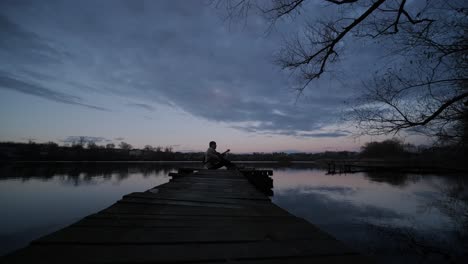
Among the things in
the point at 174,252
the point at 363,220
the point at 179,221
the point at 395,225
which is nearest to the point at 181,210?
the point at 179,221

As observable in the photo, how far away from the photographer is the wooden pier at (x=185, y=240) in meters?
1.45

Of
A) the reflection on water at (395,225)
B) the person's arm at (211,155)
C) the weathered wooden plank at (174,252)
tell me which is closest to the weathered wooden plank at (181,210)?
the weathered wooden plank at (174,252)

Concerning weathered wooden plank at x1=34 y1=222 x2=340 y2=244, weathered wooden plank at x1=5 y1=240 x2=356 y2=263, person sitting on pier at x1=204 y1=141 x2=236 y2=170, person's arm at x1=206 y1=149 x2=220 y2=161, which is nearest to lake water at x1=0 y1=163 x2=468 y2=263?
person sitting on pier at x1=204 y1=141 x2=236 y2=170

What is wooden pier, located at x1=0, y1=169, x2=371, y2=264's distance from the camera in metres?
1.45

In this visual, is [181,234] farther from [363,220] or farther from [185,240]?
[363,220]

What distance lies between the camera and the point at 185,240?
5.85 ft

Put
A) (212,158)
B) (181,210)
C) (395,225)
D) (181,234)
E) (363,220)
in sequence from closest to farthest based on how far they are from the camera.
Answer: (181,234)
(181,210)
(395,225)
(363,220)
(212,158)

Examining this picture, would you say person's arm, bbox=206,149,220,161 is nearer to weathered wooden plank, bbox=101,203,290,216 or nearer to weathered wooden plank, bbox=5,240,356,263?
weathered wooden plank, bbox=101,203,290,216

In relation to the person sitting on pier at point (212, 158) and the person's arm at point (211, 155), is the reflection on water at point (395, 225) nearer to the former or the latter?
the person sitting on pier at point (212, 158)

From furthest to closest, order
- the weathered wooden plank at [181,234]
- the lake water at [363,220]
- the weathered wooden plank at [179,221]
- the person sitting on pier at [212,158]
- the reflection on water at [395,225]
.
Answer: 1. the person sitting on pier at [212,158]
2. the lake water at [363,220]
3. the reflection on water at [395,225]
4. the weathered wooden plank at [179,221]
5. the weathered wooden plank at [181,234]

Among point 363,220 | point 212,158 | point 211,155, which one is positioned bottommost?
point 363,220

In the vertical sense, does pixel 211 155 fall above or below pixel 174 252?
above

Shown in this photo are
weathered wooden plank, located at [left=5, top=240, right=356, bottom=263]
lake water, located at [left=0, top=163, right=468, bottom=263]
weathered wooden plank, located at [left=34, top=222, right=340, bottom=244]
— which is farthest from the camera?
lake water, located at [left=0, top=163, right=468, bottom=263]

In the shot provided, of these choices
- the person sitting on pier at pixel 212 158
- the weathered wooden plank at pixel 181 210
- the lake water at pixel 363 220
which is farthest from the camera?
the person sitting on pier at pixel 212 158
